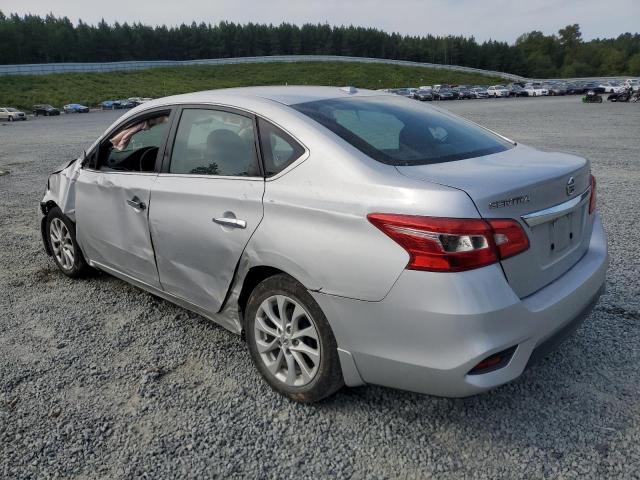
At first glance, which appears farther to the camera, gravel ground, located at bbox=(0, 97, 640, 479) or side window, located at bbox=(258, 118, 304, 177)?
side window, located at bbox=(258, 118, 304, 177)

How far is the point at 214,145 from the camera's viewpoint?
3271mm

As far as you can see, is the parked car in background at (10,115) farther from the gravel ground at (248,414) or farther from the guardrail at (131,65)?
the gravel ground at (248,414)

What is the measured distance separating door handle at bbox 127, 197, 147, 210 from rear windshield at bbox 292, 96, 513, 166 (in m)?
1.25

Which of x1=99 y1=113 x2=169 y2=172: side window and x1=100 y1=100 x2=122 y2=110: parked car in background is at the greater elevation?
x1=99 y1=113 x2=169 y2=172: side window

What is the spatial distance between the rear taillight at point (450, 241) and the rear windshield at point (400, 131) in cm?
47

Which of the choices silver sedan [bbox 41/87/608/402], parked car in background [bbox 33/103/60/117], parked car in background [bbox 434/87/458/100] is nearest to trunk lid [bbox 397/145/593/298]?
silver sedan [bbox 41/87/608/402]

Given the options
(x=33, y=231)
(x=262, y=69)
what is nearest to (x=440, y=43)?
(x=262, y=69)

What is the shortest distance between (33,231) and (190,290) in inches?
172

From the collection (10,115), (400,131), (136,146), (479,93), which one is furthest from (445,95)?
(400,131)

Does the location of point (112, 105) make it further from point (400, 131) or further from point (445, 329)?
point (445, 329)

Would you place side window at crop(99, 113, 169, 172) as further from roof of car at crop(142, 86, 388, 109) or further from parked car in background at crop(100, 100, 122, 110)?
parked car in background at crop(100, 100, 122, 110)

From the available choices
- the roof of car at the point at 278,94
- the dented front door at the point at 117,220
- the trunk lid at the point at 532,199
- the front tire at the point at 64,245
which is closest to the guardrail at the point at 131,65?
the front tire at the point at 64,245

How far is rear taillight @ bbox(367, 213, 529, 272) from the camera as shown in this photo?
2.24 meters

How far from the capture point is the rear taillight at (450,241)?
7.34 feet
